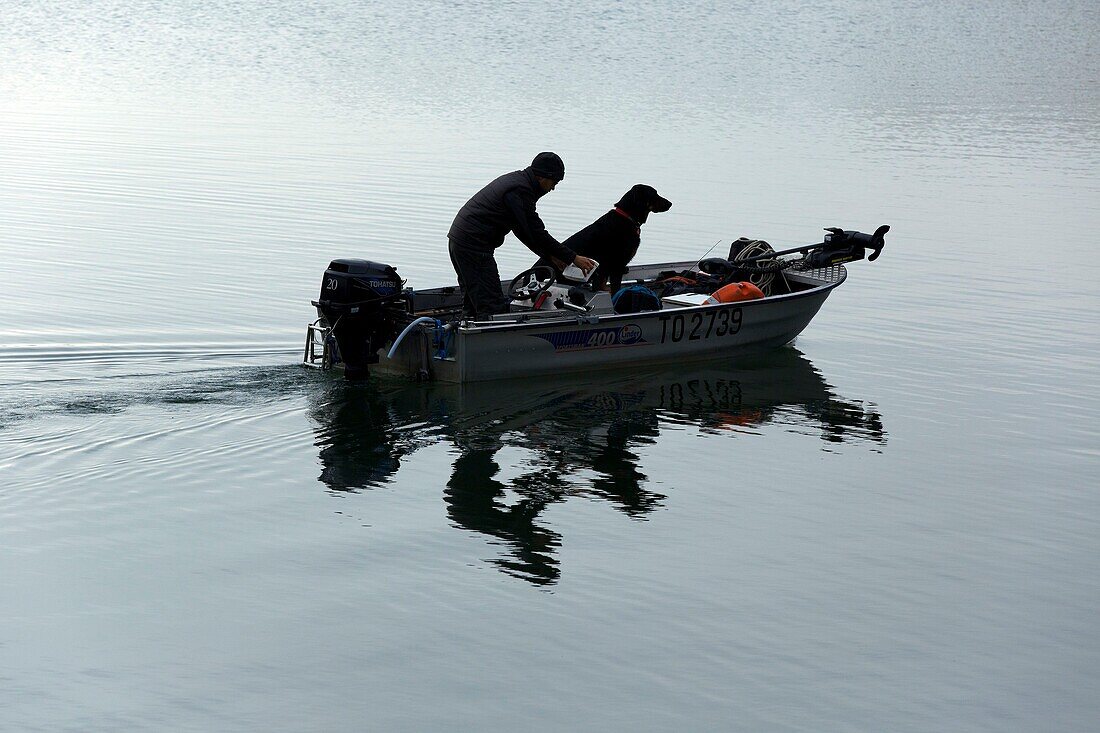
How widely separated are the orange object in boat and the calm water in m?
0.66

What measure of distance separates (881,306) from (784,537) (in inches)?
309

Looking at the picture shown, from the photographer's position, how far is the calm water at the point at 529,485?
586 centimetres

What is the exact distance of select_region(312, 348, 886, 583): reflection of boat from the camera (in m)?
8.16

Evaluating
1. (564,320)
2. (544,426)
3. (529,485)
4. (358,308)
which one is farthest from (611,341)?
(529,485)

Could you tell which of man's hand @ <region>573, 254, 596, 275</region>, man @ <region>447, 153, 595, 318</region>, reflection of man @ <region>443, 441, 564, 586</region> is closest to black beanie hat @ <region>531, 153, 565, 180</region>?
man @ <region>447, 153, 595, 318</region>

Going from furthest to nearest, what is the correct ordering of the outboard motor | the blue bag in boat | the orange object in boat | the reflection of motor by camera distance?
the reflection of motor
the orange object in boat
the blue bag in boat
the outboard motor

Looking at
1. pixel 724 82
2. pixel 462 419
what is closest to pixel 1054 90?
pixel 724 82

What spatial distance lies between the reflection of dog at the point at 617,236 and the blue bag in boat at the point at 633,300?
41 centimetres

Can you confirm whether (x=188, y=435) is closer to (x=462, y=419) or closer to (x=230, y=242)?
(x=462, y=419)

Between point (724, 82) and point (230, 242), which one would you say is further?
point (724, 82)

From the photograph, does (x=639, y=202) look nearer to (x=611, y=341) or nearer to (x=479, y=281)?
(x=611, y=341)

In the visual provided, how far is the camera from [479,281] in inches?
425

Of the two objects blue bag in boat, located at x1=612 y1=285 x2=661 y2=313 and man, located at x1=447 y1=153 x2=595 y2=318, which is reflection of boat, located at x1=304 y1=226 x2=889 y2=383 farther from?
man, located at x1=447 y1=153 x2=595 y2=318

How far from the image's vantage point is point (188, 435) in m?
8.75
